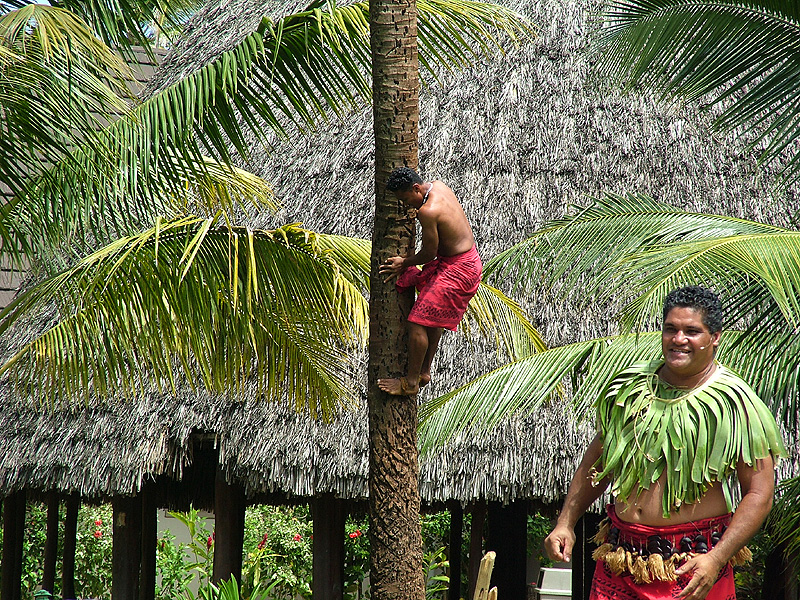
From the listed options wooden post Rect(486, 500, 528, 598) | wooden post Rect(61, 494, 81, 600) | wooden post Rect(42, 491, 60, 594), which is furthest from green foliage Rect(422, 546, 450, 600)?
wooden post Rect(42, 491, 60, 594)

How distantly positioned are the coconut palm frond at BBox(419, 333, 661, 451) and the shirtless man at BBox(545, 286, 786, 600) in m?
1.72

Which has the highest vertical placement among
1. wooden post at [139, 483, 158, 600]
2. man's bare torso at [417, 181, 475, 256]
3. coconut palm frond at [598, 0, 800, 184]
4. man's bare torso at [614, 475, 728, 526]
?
coconut palm frond at [598, 0, 800, 184]

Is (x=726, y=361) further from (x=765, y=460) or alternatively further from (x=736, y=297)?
(x=765, y=460)

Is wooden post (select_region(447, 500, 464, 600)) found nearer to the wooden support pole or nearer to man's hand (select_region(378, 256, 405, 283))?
the wooden support pole

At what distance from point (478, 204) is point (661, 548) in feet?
15.8

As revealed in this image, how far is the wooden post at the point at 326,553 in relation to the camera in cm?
740

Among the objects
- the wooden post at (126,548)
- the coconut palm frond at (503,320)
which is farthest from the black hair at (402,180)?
the wooden post at (126,548)

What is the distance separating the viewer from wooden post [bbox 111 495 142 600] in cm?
815

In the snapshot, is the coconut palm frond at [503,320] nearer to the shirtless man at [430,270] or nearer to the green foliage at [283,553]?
the shirtless man at [430,270]

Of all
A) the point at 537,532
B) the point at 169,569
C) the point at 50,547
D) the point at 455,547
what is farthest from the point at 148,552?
the point at 537,532

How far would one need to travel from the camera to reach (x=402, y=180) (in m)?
2.97

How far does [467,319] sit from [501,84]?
3.67 metres

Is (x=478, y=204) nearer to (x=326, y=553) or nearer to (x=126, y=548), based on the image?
(x=326, y=553)

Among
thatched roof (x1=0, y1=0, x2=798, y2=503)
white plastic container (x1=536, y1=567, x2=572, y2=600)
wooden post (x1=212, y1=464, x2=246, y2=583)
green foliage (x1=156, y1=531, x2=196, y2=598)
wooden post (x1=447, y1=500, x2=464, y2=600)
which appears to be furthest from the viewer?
white plastic container (x1=536, y1=567, x2=572, y2=600)
